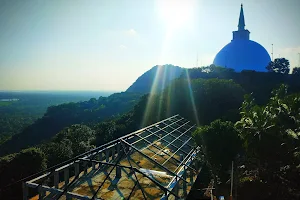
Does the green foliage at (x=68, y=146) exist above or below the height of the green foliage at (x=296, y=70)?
below

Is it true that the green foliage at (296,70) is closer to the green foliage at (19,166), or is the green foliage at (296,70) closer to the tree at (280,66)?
the tree at (280,66)

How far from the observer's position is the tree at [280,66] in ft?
149

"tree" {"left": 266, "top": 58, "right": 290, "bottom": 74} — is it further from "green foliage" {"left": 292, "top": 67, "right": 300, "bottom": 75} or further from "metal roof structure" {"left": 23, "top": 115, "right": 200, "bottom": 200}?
"metal roof structure" {"left": 23, "top": 115, "right": 200, "bottom": 200}

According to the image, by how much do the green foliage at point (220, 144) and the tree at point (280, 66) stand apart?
40.2 meters

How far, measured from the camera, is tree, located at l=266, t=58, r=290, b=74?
45.4 meters

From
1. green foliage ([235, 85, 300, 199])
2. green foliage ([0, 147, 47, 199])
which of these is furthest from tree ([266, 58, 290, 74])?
green foliage ([0, 147, 47, 199])

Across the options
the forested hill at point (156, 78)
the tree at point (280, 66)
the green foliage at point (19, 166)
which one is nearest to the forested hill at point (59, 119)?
the forested hill at point (156, 78)

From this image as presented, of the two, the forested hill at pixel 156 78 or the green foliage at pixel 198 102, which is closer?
the green foliage at pixel 198 102

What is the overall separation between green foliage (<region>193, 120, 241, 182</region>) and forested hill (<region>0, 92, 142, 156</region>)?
166 ft

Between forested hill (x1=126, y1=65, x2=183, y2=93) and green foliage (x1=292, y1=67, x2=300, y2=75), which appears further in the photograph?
forested hill (x1=126, y1=65, x2=183, y2=93)

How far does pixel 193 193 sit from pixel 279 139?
6.64 m

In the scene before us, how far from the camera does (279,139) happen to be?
1416 cm

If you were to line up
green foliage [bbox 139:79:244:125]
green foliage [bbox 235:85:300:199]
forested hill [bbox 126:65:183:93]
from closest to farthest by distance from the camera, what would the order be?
green foliage [bbox 235:85:300:199] → green foliage [bbox 139:79:244:125] → forested hill [bbox 126:65:183:93]

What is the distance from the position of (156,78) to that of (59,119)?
55.8 m
